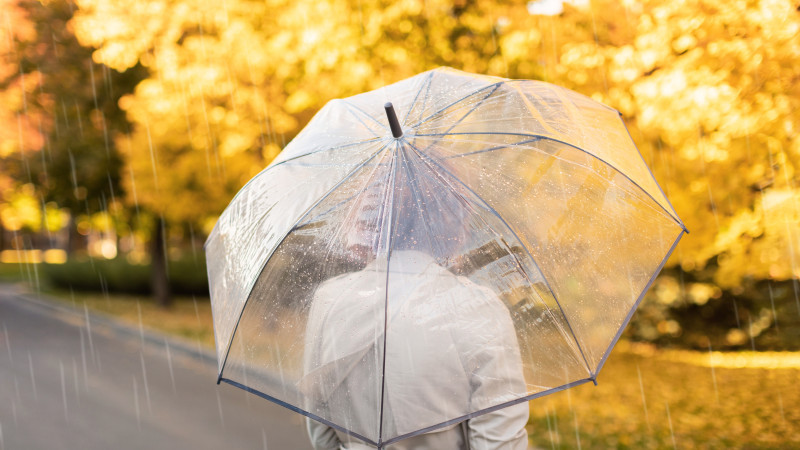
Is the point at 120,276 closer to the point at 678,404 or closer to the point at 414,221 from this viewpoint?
the point at 678,404

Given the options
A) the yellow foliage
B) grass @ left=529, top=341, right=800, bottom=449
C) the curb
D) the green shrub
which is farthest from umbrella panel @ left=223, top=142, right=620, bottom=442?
the green shrub

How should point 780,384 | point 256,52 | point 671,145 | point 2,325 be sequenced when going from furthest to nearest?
point 2,325 < point 256,52 < point 780,384 < point 671,145

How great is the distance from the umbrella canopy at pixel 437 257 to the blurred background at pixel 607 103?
249 centimetres

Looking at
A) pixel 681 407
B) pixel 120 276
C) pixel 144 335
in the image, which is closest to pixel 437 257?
pixel 681 407

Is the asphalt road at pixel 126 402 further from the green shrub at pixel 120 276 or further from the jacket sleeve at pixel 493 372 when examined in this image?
the green shrub at pixel 120 276

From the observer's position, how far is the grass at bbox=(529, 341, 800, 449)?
544 centimetres

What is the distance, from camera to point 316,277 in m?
2.14

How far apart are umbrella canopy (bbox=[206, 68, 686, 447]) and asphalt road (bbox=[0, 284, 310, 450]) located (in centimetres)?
423

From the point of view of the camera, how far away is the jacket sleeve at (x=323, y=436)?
223cm

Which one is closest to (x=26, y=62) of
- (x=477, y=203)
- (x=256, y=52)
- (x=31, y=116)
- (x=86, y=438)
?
(x=31, y=116)

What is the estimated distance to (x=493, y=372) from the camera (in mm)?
1875

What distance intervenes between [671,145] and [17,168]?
58.2 feet

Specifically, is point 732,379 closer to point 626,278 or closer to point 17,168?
point 626,278

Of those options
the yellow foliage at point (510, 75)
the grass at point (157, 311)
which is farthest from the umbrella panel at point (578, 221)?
the grass at point (157, 311)
